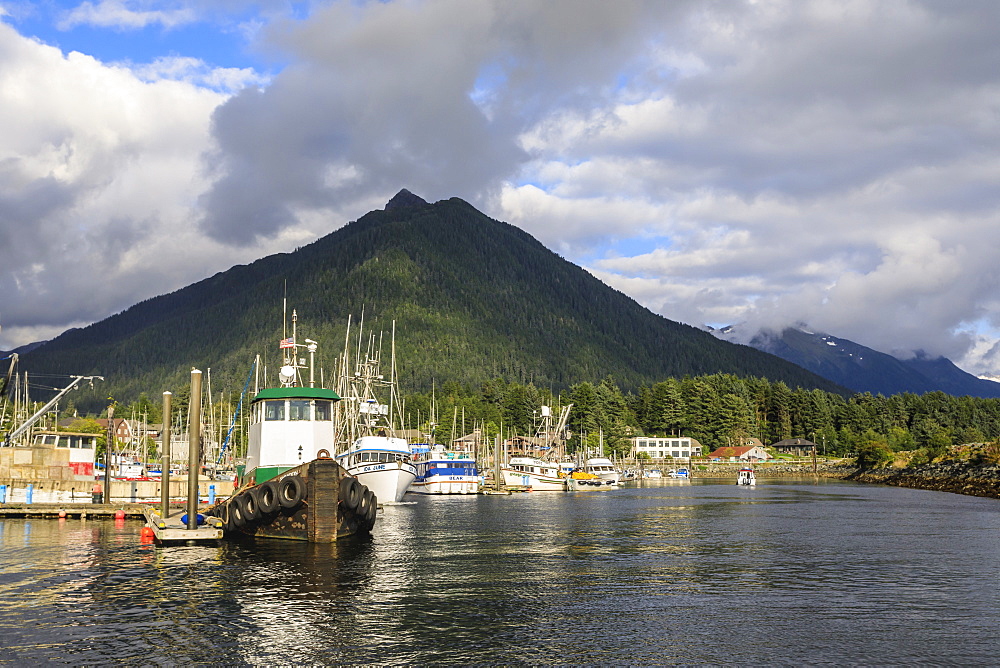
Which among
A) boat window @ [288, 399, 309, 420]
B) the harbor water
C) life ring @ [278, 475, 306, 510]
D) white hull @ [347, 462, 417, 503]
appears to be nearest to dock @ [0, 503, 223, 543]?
the harbor water

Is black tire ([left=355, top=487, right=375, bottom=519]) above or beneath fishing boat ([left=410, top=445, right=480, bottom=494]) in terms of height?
above

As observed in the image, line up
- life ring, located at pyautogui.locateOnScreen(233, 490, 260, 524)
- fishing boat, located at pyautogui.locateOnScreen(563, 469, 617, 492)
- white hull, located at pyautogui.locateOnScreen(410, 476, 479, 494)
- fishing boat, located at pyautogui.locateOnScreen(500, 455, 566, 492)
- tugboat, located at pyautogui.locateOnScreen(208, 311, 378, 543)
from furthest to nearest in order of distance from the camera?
fishing boat, located at pyautogui.locateOnScreen(563, 469, 617, 492)
fishing boat, located at pyautogui.locateOnScreen(500, 455, 566, 492)
white hull, located at pyautogui.locateOnScreen(410, 476, 479, 494)
life ring, located at pyautogui.locateOnScreen(233, 490, 260, 524)
tugboat, located at pyautogui.locateOnScreen(208, 311, 378, 543)

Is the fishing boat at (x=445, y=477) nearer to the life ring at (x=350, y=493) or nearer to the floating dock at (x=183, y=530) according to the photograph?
the floating dock at (x=183, y=530)

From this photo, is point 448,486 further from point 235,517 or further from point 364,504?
point 235,517

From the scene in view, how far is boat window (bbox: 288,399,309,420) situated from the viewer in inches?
2119

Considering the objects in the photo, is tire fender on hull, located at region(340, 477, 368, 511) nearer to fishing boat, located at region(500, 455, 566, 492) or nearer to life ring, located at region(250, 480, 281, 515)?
life ring, located at region(250, 480, 281, 515)

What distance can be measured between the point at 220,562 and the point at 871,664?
29.5m

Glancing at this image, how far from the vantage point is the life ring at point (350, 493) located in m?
45.6

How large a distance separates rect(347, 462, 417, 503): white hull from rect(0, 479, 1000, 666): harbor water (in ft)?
72.3

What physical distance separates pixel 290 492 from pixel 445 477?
229 feet

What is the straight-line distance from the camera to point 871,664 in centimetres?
2330

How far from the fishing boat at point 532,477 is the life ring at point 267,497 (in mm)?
88922

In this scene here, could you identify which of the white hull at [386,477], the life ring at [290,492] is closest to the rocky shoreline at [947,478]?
the white hull at [386,477]

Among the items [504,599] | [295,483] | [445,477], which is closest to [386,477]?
[445,477]
